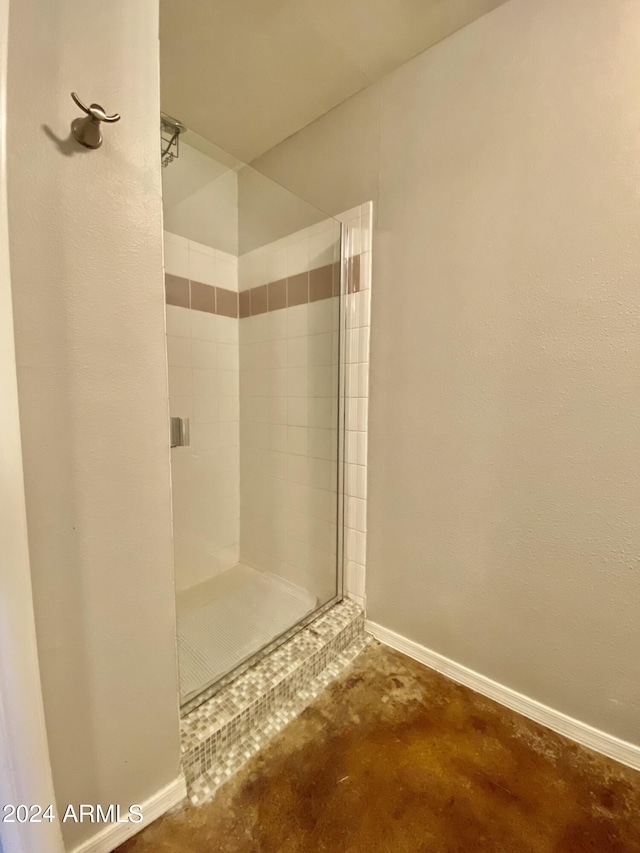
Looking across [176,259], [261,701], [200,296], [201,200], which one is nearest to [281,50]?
[201,200]

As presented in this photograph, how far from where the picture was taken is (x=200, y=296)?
6.03ft

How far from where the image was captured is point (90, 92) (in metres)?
0.70

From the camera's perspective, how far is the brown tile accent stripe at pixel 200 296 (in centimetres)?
170

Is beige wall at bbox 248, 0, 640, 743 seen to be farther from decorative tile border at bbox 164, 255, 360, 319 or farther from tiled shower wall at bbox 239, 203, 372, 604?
decorative tile border at bbox 164, 255, 360, 319

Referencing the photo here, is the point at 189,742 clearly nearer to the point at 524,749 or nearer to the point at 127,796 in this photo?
the point at 127,796

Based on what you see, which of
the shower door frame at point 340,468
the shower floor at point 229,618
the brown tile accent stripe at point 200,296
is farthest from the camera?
the brown tile accent stripe at point 200,296

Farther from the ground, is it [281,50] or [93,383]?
[281,50]

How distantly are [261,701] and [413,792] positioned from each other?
1.59 feet

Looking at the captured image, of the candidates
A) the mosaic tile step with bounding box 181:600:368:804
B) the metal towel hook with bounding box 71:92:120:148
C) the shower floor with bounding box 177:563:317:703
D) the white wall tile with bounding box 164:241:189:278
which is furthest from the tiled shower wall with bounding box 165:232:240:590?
the metal towel hook with bounding box 71:92:120:148

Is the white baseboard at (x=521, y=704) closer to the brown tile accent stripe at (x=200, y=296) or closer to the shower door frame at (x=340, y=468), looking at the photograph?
the shower door frame at (x=340, y=468)

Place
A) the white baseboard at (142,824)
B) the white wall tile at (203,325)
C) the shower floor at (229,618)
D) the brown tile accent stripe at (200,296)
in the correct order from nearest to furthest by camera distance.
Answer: the white baseboard at (142,824), the shower floor at (229,618), the brown tile accent stripe at (200,296), the white wall tile at (203,325)

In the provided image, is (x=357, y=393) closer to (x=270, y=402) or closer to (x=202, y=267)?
(x=270, y=402)

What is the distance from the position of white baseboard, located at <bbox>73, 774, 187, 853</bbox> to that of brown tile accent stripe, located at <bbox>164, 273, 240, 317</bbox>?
1743 mm

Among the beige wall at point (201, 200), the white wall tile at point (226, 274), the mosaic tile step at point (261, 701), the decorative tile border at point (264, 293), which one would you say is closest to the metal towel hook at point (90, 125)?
the decorative tile border at point (264, 293)
